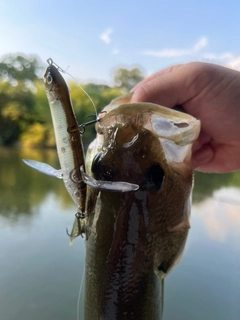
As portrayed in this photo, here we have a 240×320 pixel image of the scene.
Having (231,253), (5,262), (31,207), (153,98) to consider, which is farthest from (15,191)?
(153,98)

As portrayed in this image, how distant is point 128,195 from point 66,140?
0.17 metres

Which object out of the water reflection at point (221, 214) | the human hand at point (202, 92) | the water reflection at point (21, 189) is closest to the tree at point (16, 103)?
the water reflection at point (21, 189)

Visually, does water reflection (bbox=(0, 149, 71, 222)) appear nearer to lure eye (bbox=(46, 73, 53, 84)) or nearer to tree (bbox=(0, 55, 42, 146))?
tree (bbox=(0, 55, 42, 146))

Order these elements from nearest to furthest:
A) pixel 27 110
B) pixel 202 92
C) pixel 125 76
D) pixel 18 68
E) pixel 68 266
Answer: pixel 202 92, pixel 68 266, pixel 125 76, pixel 27 110, pixel 18 68

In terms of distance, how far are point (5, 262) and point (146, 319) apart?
3.02 meters

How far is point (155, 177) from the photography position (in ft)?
2.19

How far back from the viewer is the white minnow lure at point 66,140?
0.61 metres

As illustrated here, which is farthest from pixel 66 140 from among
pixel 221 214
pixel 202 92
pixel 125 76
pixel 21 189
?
pixel 125 76

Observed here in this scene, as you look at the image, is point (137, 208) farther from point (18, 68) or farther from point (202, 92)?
point (18, 68)

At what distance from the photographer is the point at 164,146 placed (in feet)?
2.18

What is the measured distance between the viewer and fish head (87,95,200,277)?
0.65 metres

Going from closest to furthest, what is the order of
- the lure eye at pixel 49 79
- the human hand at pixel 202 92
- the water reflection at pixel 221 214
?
the lure eye at pixel 49 79 < the human hand at pixel 202 92 < the water reflection at pixel 221 214

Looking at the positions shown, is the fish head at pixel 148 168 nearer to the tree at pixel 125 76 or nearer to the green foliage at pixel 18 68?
the tree at pixel 125 76

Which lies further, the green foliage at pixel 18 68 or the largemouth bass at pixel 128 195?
the green foliage at pixel 18 68
